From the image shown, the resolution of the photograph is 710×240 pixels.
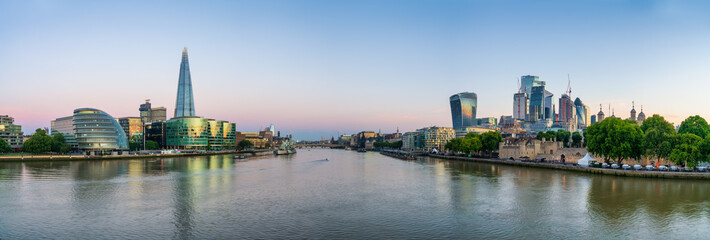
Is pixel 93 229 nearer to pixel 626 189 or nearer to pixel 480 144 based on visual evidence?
pixel 626 189

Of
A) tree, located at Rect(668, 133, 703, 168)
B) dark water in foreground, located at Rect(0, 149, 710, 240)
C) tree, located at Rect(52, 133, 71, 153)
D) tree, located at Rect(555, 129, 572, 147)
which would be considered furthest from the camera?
tree, located at Rect(555, 129, 572, 147)

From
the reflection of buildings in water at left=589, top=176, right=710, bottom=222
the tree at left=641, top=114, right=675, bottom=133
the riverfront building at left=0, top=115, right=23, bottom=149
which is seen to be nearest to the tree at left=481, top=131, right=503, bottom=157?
the tree at left=641, top=114, right=675, bottom=133

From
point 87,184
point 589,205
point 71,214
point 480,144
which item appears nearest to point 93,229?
point 71,214

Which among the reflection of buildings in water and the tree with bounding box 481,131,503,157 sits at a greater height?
the tree with bounding box 481,131,503,157

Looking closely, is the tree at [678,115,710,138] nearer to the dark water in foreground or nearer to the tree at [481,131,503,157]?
the dark water in foreground

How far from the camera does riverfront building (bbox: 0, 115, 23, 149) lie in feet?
607

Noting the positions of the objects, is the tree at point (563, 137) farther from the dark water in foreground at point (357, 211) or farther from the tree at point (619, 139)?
the dark water in foreground at point (357, 211)

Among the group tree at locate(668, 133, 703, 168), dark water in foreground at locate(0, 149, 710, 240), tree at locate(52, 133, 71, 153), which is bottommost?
dark water in foreground at locate(0, 149, 710, 240)

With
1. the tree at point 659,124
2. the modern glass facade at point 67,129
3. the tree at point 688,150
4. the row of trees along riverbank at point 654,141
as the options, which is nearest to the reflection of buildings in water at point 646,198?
the tree at point 688,150

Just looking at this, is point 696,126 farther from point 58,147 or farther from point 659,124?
point 58,147

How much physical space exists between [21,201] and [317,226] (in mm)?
32957

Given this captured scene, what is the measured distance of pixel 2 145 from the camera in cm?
13412

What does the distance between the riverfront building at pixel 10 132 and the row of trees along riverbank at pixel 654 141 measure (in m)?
225

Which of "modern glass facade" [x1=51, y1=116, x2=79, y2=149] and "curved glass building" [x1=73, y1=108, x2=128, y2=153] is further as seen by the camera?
"modern glass facade" [x1=51, y1=116, x2=79, y2=149]
